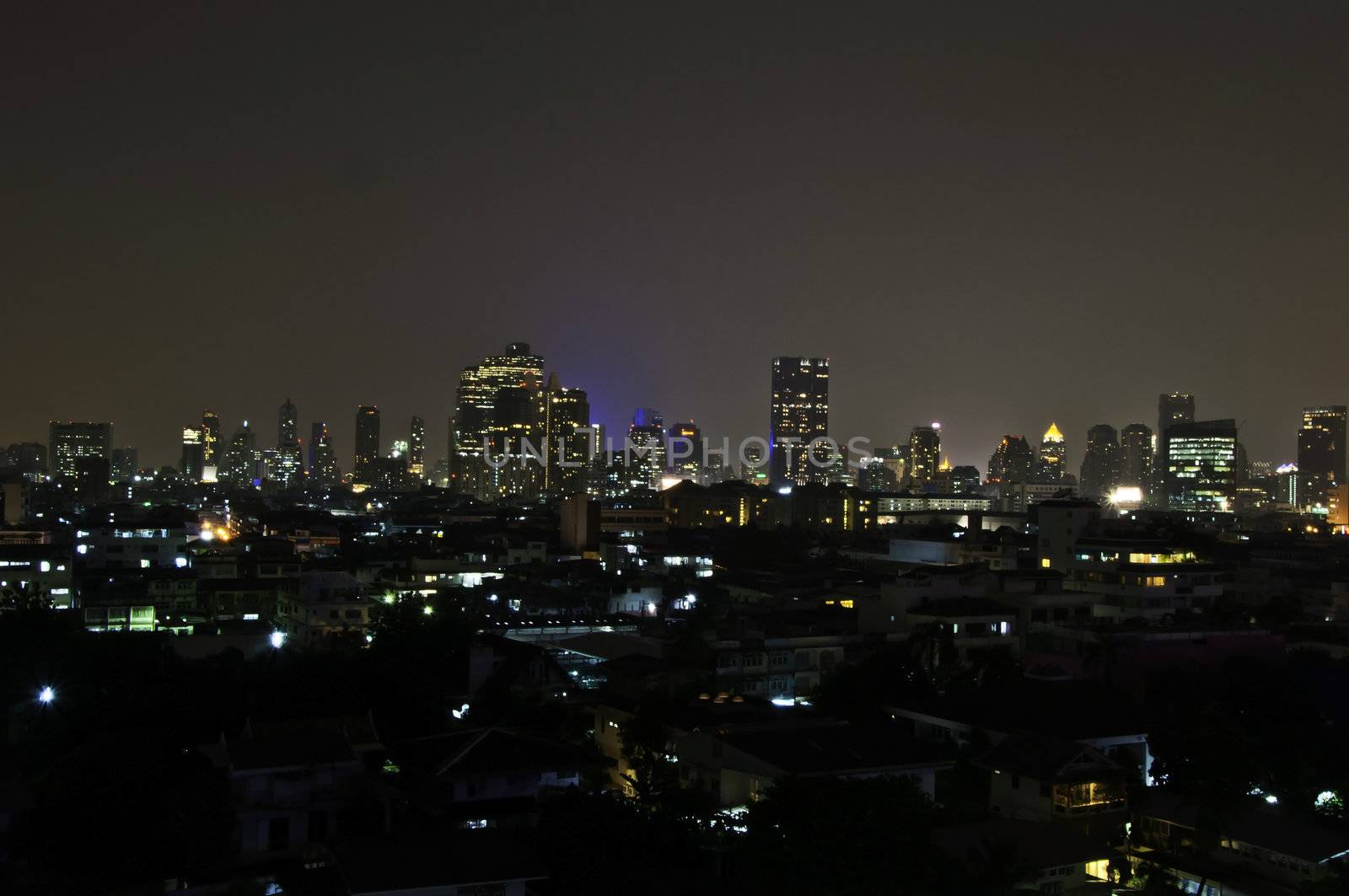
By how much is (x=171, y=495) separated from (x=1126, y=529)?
72806mm

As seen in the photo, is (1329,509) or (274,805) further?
(1329,509)

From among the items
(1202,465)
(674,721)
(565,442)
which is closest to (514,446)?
(565,442)

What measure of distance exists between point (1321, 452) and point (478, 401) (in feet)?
213

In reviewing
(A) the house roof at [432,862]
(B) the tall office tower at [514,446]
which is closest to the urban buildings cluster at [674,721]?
(A) the house roof at [432,862]

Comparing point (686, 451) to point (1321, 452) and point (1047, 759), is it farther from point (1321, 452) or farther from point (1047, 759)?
point (1047, 759)

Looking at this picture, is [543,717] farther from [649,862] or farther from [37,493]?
[37,493]

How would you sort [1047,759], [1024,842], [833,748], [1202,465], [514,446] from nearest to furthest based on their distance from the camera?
1. [1024,842]
2. [833,748]
3. [1047,759]
4. [1202,465]
5. [514,446]

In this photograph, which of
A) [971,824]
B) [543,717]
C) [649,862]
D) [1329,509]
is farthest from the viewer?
[1329,509]

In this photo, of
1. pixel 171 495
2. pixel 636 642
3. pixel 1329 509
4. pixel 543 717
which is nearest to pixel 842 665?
pixel 636 642

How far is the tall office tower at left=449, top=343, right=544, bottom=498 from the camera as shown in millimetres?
103250

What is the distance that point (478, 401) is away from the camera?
108 metres

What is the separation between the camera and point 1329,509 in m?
67.1

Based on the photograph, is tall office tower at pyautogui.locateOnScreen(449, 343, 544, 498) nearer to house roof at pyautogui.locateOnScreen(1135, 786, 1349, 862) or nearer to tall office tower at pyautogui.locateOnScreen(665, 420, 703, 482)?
tall office tower at pyautogui.locateOnScreen(665, 420, 703, 482)

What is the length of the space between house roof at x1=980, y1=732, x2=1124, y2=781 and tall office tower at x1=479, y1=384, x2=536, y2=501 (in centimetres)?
8576
